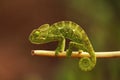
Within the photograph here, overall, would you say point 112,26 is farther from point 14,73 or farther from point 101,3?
point 14,73

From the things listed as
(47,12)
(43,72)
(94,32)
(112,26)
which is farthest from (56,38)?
(47,12)

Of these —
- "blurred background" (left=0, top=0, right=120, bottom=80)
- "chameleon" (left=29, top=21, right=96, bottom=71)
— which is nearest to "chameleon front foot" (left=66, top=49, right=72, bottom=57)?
"chameleon" (left=29, top=21, right=96, bottom=71)

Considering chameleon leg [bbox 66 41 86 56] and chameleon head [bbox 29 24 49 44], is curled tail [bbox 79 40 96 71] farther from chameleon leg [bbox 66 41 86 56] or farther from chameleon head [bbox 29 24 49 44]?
chameleon head [bbox 29 24 49 44]

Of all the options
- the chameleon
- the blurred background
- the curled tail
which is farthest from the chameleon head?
the blurred background

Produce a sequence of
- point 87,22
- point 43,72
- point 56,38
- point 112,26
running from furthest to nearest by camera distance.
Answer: point 43,72 < point 87,22 < point 112,26 < point 56,38

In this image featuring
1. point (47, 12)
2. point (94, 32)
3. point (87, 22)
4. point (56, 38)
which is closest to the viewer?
point (56, 38)

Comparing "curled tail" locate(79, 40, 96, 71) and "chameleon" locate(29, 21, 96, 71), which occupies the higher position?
"chameleon" locate(29, 21, 96, 71)

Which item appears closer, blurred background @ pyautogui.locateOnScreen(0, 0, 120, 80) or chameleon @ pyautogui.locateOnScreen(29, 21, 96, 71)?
chameleon @ pyautogui.locateOnScreen(29, 21, 96, 71)

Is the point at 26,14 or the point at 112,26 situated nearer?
the point at 112,26

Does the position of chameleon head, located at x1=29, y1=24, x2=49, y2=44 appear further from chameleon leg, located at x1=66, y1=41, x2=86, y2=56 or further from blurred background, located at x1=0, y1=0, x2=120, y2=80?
blurred background, located at x1=0, y1=0, x2=120, y2=80
